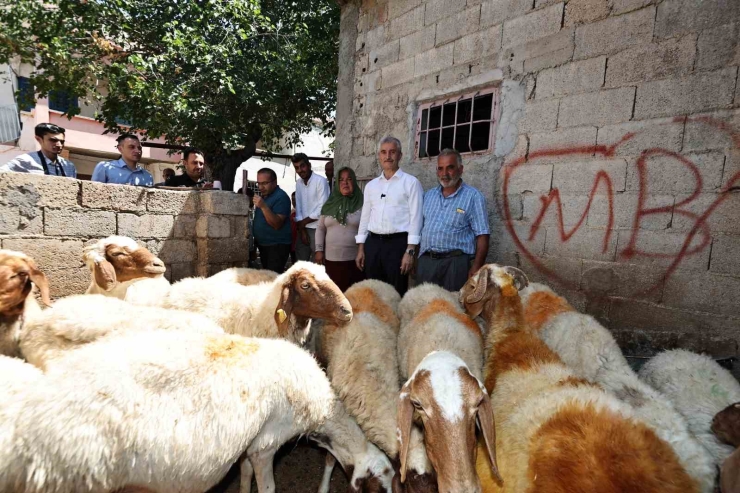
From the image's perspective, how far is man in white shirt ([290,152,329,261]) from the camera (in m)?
Answer: 5.98

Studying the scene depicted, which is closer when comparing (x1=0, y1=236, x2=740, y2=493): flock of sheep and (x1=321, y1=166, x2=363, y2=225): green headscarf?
(x1=0, y1=236, x2=740, y2=493): flock of sheep

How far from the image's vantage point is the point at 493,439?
1.94 m

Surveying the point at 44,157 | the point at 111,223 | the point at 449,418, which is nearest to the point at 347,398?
the point at 449,418

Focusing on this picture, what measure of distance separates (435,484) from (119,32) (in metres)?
10.8

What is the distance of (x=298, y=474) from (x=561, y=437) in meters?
2.14

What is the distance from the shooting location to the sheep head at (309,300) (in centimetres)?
298

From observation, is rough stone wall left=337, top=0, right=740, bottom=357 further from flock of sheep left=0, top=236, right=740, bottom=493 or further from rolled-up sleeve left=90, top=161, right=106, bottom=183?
rolled-up sleeve left=90, top=161, right=106, bottom=183

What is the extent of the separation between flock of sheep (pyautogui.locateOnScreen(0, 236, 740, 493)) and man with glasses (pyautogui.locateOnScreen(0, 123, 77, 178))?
236 cm

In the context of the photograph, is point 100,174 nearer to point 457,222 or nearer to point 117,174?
point 117,174

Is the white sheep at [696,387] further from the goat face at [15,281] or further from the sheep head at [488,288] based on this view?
the goat face at [15,281]

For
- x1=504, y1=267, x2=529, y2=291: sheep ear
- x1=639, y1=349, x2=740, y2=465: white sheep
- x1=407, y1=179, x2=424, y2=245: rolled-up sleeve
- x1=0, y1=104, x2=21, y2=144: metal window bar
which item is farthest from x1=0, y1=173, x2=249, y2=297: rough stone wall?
x1=0, y1=104, x2=21, y2=144: metal window bar

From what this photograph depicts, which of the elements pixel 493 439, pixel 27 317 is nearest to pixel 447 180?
pixel 493 439

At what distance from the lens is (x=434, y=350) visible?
2680 millimetres

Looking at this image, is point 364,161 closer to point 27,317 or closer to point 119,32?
point 27,317
